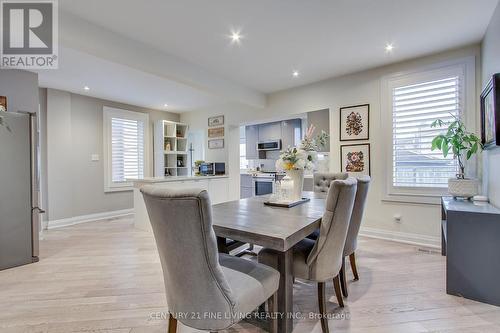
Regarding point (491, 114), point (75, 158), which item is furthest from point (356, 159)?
point (75, 158)

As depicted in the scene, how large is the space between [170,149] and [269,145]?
2471 mm

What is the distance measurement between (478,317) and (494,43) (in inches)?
93.7

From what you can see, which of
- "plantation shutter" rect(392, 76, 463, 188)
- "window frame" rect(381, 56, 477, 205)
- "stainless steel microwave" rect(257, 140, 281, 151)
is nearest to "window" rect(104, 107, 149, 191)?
"stainless steel microwave" rect(257, 140, 281, 151)

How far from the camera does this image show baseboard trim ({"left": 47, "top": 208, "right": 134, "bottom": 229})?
4.28 metres

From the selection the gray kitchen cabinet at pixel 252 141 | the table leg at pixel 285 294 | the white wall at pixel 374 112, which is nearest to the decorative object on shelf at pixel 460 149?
the white wall at pixel 374 112

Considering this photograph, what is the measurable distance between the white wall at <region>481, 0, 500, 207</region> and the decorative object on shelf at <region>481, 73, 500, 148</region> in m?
0.13

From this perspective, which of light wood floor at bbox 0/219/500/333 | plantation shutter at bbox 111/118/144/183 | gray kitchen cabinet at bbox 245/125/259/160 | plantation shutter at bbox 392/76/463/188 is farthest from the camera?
gray kitchen cabinet at bbox 245/125/259/160

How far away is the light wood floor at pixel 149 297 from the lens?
1674 millimetres

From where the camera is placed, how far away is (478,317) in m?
1.73

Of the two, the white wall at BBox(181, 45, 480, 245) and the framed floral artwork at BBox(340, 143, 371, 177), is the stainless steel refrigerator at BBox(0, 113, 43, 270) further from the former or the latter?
the framed floral artwork at BBox(340, 143, 371, 177)

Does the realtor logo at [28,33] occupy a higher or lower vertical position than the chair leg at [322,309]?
higher

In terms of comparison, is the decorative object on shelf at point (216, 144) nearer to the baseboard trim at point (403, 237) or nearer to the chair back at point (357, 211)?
the baseboard trim at point (403, 237)

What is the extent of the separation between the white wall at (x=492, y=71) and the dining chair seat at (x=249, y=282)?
7.15 ft

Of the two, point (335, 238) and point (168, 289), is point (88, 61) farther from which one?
point (335, 238)
